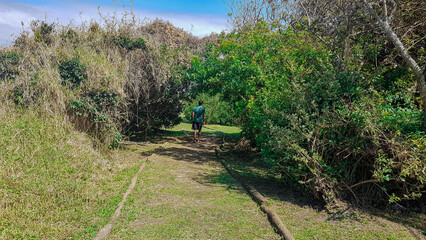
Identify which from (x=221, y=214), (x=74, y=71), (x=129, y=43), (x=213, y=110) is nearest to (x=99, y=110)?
(x=74, y=71)

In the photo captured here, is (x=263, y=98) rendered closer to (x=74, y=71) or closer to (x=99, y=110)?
(x=99, y=110)

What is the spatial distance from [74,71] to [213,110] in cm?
1472

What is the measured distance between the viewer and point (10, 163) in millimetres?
5496

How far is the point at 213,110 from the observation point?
923 inches

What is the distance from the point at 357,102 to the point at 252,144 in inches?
272

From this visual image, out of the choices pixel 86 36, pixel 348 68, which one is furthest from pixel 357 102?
pixel 86 36

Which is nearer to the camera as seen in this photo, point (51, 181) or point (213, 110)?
point (51, 181)

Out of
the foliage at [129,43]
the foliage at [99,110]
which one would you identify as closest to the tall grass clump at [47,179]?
the foliage at [99,110]

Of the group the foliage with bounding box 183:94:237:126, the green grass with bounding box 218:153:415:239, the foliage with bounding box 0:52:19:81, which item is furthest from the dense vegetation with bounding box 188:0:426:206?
the foliage with bounding box 183:94:237:126

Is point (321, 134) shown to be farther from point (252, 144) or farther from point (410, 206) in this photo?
point (252, 144)

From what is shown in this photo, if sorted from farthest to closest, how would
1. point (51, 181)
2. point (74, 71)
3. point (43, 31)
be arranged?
point (43, 31), point (74, 71), point (51, 181)

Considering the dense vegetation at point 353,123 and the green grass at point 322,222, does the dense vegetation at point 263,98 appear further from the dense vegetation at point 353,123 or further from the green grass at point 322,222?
the green grass at point 322,222

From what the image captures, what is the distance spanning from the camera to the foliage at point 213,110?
2215 cm

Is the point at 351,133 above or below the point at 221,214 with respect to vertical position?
above
